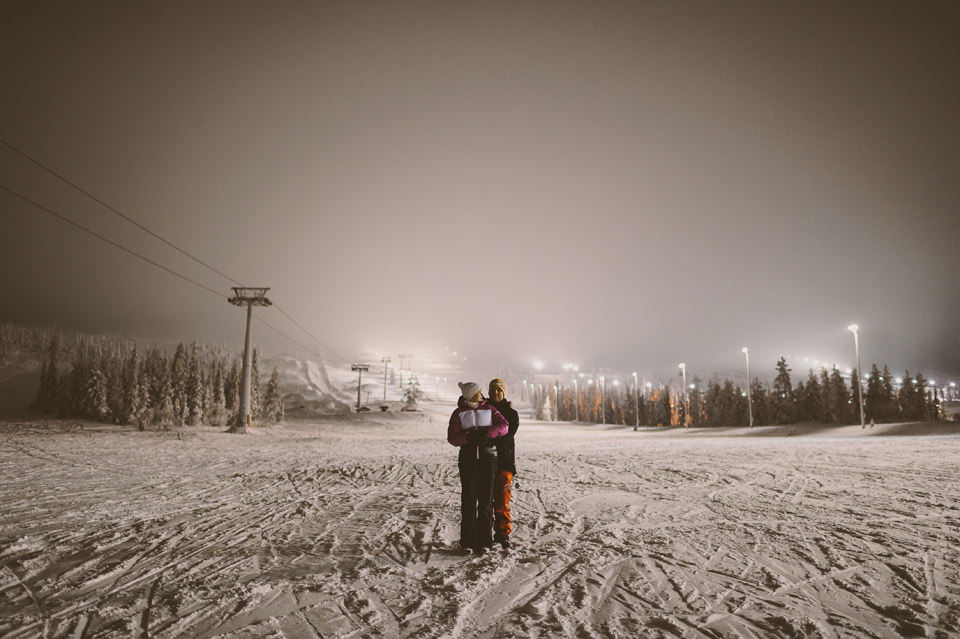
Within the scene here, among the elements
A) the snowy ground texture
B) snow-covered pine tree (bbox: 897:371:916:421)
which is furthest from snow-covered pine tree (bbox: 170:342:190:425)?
snow-covered pine tree (bbox: 897:371:916:421)

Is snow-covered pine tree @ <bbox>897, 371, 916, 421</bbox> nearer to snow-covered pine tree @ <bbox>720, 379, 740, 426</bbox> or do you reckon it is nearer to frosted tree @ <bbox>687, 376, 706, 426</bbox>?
snow-covered pine tree @ <bbox>720, 379, 740, 426</bbox>

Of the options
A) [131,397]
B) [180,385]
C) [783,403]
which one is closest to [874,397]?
[783,403]

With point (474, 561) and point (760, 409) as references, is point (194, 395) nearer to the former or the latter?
point (474, 561)

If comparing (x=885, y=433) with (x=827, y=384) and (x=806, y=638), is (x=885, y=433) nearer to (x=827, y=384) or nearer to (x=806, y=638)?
(x=806, y=638)

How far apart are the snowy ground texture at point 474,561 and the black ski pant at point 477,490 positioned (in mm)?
343

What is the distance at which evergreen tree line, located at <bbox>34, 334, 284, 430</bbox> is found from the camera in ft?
178

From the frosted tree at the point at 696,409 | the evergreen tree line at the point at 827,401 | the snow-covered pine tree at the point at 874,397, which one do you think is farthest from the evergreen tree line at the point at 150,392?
the snow-covered pine tree at the point at 874,397

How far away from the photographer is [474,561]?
5.72 meters

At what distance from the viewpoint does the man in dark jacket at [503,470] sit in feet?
20.1

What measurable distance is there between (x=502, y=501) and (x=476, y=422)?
1.26 m

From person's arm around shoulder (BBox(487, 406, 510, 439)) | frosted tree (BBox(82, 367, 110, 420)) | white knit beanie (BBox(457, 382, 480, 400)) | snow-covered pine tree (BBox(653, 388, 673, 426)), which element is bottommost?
snow-covered pine tree (BBox(653, 388, 673, 426))

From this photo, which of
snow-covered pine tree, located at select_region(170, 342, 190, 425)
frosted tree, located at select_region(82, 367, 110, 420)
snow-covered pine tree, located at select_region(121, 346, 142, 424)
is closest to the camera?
snow-covered pine tree, located at select_region(121, 346, 142, 424)

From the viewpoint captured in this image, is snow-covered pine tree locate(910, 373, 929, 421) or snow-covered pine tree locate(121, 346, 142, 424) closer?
snow-covered pine tree locate(121, 346, 142, 424)

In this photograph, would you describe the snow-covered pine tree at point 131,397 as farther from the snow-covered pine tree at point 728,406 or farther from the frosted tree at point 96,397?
the snow-covered pine tree at point 728,406
